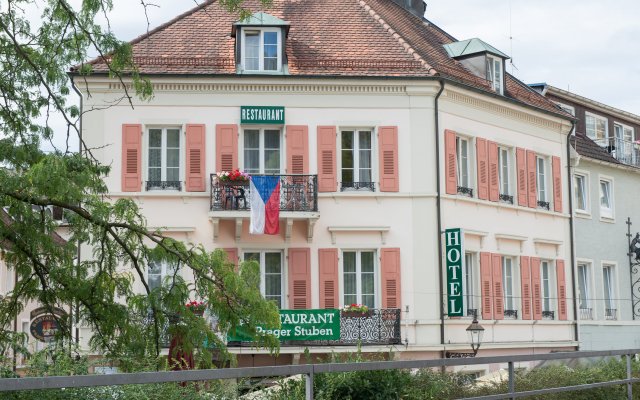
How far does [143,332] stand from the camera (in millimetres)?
14242

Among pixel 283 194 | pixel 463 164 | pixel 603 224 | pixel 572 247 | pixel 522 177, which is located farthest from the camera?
pixel 603 224

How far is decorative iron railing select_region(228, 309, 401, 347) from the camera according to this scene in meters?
28.8

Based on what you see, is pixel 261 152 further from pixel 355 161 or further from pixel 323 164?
pixel 355 161

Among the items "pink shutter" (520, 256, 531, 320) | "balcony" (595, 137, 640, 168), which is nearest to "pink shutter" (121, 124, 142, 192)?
"pink shutter" (520, 256, 531, 320)

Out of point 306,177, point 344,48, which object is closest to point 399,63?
point 344,48

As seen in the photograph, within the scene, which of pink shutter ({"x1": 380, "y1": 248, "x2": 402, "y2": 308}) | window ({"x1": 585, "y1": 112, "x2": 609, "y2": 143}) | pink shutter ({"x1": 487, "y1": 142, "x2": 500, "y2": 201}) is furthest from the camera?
window ({"x1": 585, "y1": 112, "x2": 609, "y2": 143})

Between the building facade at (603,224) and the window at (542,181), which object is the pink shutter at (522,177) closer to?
the window at (542,181)

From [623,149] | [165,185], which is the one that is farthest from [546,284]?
[165,185]

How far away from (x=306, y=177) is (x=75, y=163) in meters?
15.9

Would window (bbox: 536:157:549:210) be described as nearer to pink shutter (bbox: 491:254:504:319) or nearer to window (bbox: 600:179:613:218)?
pink shutter (bbox: 491:254:504:319)

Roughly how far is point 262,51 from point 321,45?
2059mm

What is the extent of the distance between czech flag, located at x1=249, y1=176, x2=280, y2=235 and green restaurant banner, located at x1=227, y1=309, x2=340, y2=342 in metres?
2.26

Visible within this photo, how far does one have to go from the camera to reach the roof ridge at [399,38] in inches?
→ 1211

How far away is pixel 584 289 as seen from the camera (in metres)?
36.8
